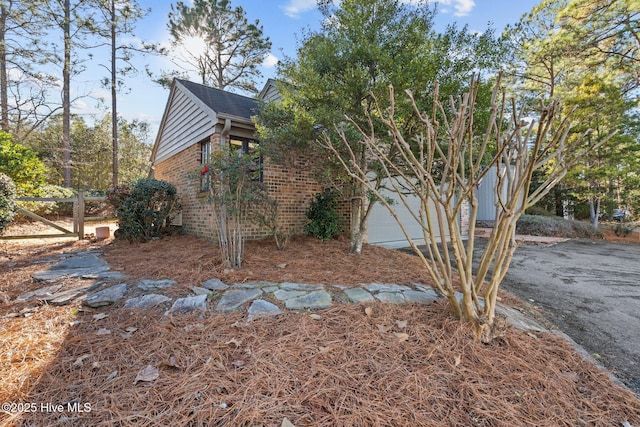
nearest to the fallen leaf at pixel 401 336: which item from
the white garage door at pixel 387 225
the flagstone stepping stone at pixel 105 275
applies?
the flagstone stepping stone at pixel 105 275

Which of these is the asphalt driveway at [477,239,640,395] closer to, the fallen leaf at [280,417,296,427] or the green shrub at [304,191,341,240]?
the fallen leaf at [280,417,296,427]

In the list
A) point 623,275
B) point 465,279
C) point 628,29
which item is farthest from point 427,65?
point 628,29

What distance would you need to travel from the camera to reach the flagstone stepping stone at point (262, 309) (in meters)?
2.37

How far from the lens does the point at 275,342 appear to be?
194cm

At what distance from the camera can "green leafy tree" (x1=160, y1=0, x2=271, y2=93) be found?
43.5 ft

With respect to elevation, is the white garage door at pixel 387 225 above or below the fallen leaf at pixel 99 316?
above

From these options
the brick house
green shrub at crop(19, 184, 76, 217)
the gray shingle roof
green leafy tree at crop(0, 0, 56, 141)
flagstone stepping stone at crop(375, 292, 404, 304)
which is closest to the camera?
flagstone stepping stone at crop(375, 292, 404, 304)

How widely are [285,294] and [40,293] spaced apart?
2607 mm

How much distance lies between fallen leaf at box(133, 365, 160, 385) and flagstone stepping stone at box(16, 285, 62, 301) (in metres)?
2.05

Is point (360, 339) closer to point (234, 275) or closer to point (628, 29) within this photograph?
point (234, 275)

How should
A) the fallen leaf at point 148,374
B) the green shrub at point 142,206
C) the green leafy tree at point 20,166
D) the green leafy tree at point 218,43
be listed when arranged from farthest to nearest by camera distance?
the green leafy tree at point 218,43
the green leafy tree at point 20,166
the green shrub at point 142,206
the fallen leaf at point 148,374

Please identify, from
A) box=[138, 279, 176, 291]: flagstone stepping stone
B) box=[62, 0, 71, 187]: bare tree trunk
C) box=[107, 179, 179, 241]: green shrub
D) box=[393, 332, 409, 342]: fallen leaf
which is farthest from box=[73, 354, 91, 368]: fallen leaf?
box=[62, 0, 71, 187]: bare tree trunk

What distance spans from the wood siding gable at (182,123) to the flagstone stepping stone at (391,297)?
4870 mm

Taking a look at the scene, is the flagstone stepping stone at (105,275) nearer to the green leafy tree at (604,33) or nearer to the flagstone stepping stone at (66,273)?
the flagstone stepping stone at (66,273)
